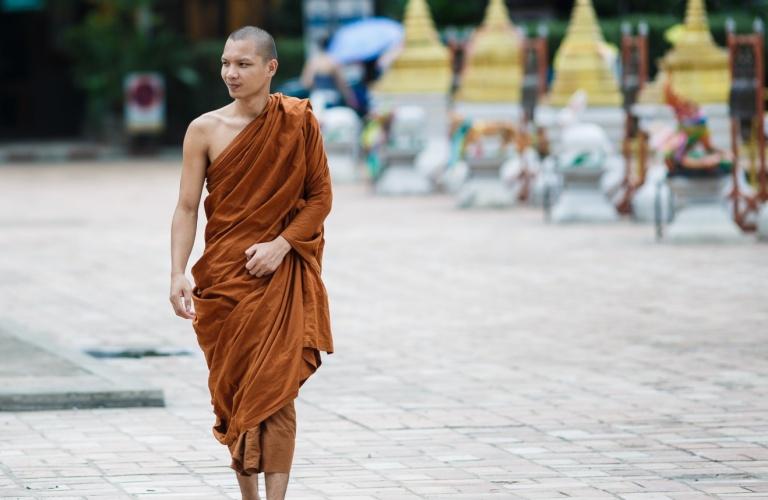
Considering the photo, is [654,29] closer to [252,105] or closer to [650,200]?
[650,200]

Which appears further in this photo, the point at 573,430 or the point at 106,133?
the point at 106,133

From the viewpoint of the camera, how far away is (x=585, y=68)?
19844mm

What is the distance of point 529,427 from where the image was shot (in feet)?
25.1

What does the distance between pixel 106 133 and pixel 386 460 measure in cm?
2815

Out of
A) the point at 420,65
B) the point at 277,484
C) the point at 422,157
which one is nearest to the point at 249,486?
the point at 277,484

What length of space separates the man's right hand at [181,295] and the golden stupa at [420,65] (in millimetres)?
18021

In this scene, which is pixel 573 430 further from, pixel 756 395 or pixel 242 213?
pixel 242 213

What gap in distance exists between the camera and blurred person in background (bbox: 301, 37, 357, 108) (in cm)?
2698

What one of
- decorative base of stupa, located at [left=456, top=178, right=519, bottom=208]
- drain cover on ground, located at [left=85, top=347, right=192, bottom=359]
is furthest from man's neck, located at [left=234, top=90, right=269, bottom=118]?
decorative base of stupa, located at [left=456, top=178, right=519, bottom=208]

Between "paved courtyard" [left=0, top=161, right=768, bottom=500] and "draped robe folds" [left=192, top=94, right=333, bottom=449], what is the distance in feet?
2.56

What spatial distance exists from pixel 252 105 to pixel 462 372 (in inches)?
144

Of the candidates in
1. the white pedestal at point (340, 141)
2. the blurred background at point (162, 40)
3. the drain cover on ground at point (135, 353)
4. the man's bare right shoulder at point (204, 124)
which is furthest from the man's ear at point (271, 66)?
the blurred background at point (162, 40)

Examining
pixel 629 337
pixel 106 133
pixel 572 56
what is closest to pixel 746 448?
pixel 629 337

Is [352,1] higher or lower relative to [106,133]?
higher
